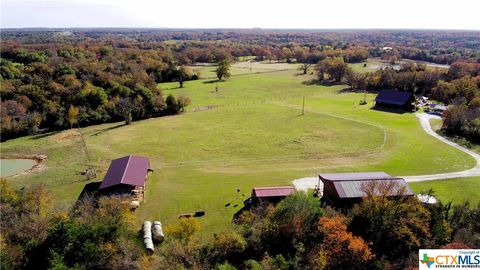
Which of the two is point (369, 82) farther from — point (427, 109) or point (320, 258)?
point (320, 258)

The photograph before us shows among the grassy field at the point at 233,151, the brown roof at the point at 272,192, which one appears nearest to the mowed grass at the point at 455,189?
the grassy field at the point at 233,151

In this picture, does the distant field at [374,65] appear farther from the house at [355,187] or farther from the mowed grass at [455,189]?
the house at [355,187]

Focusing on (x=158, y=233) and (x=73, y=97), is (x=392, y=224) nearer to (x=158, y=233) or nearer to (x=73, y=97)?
(x=158, y=233)

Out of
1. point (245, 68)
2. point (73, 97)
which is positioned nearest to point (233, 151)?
point (73, 97)

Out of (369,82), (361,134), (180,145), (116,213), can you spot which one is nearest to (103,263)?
(116,213)

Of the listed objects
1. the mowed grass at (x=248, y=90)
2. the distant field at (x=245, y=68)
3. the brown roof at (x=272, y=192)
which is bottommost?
the mowed grass at (x=248, y=90)

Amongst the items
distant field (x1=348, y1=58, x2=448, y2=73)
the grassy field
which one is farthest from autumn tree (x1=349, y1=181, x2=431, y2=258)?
distant field (x1=348, y1=58, x2=448, y2=73)
